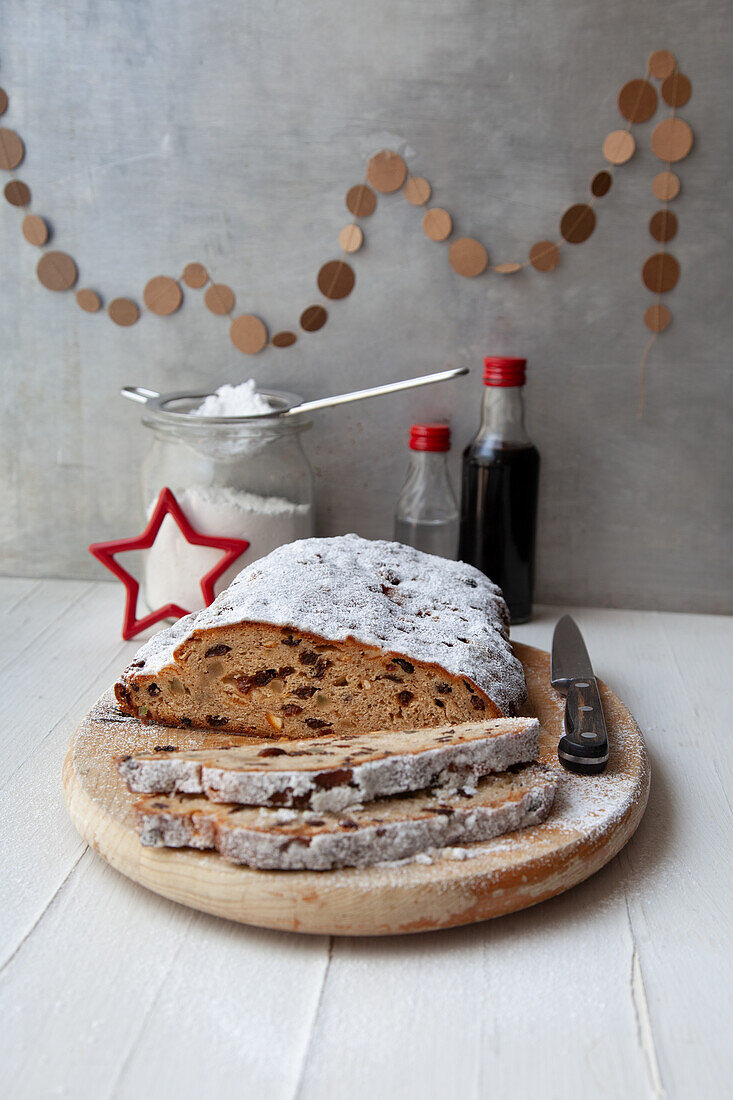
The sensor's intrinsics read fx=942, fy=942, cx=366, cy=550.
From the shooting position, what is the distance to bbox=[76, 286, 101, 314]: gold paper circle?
1.75 metres

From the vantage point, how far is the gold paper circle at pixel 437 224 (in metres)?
1.63

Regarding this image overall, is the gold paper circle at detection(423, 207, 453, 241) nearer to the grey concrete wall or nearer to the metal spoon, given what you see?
the grey concrete wall

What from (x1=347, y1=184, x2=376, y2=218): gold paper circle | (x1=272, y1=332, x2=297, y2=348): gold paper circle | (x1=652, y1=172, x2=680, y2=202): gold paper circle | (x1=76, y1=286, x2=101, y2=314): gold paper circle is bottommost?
(x1=272, y1=332, x2=297, y2=348): gold paper circle

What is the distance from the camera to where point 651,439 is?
1.69m

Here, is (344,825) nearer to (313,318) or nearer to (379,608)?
(379,608)

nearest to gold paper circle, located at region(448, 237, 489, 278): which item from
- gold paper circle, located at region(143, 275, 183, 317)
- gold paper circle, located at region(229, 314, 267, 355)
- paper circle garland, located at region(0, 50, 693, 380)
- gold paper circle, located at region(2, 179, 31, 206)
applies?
paper circle garland, located at region(0, 50, 693, 380)

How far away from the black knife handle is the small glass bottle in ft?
1.76

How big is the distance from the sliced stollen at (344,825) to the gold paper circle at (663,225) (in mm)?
1049

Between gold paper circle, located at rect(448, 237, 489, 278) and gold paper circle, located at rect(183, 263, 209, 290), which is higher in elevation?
gold paper circle, located at rect(448, 237, 489, 278)

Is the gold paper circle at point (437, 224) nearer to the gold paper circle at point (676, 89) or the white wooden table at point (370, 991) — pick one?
the gold paper circle at point (676, 89)

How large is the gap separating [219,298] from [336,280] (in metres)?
0.22

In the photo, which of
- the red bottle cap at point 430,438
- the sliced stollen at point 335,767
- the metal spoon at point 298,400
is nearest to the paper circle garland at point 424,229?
the metal spoon at point 298,400

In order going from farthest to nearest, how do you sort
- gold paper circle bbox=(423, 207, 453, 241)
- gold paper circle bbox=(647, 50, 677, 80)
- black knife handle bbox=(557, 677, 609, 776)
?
gold paper circle bbox=(423, 207, 453, 241)
gold paper circle bbox=(647, 50, 677, 80)
black knife handle bbox=(557, 677, 609, 776)

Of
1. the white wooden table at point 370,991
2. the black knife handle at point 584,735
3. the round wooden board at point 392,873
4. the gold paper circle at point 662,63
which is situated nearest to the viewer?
the white wooden table at point 370,991
